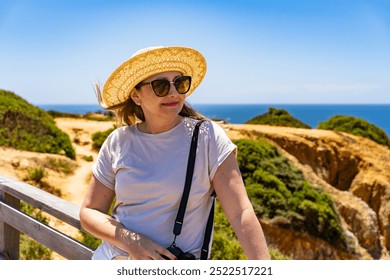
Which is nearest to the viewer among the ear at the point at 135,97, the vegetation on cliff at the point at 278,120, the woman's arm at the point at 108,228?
the woman's arm at the point at 108,228

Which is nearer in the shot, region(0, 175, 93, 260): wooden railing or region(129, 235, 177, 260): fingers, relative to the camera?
region(129, 235, 177, 260): fingers

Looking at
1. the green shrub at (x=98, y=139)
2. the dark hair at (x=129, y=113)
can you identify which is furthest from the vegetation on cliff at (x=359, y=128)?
the dark hair at (x=129, y=113)

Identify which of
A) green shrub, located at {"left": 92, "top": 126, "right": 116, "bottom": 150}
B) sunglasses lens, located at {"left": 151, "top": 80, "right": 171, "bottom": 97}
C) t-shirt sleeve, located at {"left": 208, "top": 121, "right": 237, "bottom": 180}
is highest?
sunglasses lens, located at {"left": 151, "top": 80, "right": 171, "bottom": 97}

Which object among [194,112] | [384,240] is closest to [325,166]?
[384,240]

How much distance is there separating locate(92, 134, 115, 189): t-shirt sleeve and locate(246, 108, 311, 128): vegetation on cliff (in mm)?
21964

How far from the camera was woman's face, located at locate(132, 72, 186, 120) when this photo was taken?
183 centimetres

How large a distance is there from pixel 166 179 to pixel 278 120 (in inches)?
892

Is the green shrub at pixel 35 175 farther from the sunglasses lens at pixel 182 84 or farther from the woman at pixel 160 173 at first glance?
the sunglasses lens at pixel 182 84

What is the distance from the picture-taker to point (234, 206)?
5.42 ft

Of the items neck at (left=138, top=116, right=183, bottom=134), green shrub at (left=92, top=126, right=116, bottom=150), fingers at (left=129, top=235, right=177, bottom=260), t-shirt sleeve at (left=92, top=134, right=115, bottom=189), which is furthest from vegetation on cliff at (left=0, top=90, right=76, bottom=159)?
fingers at (left=129, top=235, right=177, bottom=260)

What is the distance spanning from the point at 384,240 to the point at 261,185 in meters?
6.21

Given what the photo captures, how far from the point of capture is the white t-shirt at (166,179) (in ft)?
5.52

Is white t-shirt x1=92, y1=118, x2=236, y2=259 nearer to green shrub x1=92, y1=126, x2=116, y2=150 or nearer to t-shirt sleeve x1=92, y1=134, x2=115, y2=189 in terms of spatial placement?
t-shirt sleeve x1=92, y1=134, x2=115, y2=189
